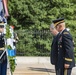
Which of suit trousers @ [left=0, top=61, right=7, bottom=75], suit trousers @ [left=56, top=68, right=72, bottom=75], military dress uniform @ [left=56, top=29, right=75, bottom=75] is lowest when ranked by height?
suit trousers @ [left=0, top=61, right=7, bottom=75]

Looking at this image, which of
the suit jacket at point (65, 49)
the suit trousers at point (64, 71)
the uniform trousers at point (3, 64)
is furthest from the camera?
the uniform trousers at point (3, 64)

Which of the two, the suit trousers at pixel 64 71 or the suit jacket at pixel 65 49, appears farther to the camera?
the suit trousers at pixel 64 71

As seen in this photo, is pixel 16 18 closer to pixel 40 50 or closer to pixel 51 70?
pixel 40 50

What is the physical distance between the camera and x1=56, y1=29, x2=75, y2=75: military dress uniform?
5.25 meters

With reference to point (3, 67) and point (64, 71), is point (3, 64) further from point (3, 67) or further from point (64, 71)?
point (64, 71)

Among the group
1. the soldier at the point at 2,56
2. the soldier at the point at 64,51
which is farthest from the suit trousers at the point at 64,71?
the soldier at the point at 2,56

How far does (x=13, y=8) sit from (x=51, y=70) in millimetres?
7802

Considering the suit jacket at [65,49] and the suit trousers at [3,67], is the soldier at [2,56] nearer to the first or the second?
the suit trousers at [3,67]

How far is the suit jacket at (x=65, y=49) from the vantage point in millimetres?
5250

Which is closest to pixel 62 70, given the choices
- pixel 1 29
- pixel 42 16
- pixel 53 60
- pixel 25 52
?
pixel 53 60

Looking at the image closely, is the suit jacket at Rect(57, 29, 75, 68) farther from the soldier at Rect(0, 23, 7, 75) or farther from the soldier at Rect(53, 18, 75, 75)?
the soldier at Rect(0, 23, 7, 75)

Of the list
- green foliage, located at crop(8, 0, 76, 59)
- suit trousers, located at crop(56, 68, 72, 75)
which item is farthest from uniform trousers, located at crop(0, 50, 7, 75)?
green foliage, located at crop(8, 0, 76, 59)

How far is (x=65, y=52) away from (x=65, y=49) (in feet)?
0.18

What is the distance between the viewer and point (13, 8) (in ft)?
61.0
